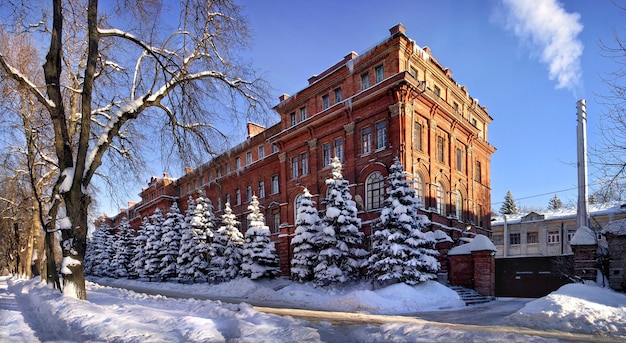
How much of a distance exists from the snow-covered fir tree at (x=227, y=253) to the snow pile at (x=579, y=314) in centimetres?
2004

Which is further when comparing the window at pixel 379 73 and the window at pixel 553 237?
the window at pixel 553 237

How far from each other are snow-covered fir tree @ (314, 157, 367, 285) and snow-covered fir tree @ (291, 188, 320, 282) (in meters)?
0.63

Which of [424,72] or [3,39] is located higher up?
[424,72]

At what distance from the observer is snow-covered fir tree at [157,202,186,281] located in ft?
110

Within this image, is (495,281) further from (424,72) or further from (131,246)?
(131,246)

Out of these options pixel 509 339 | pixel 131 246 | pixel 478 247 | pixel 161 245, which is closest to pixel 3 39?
pixel 509 339

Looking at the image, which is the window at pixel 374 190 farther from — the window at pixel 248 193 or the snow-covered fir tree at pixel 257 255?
the window at pixel 248 193

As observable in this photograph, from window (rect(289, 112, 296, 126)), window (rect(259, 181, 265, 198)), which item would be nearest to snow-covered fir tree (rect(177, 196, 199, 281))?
window (rect(259, 181, 265, 198))

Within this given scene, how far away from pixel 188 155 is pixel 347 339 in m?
6.96

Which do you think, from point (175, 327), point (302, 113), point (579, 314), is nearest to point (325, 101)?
point (302, 113)

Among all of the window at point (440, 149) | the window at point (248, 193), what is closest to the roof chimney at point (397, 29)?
the window at point (440, 149)

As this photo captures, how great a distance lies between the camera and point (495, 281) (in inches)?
762

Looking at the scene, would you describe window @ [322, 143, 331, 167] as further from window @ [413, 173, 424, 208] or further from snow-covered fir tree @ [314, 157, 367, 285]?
window @ [413, 173, 424, 208]

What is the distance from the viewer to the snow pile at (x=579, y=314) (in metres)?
8.88
